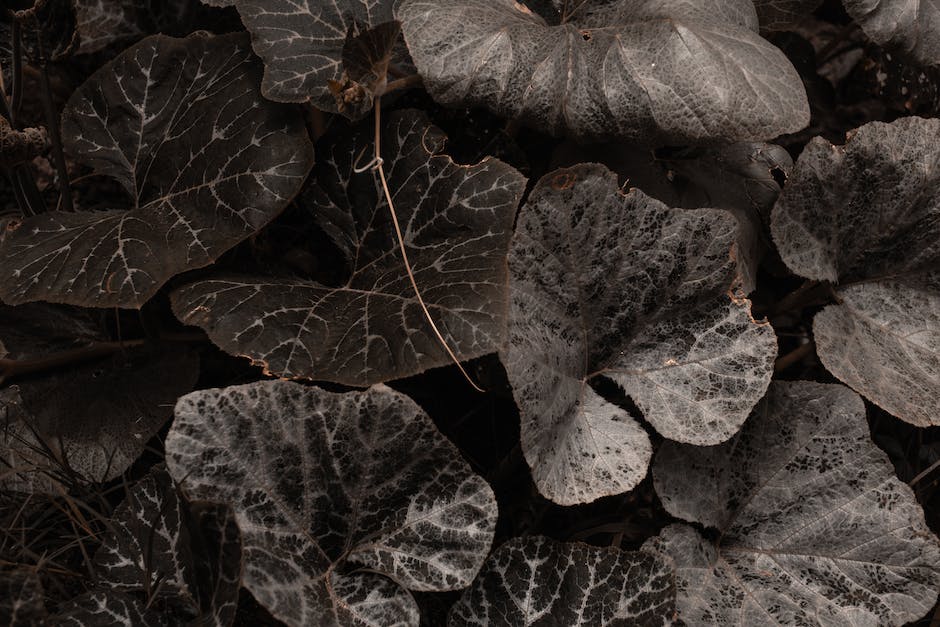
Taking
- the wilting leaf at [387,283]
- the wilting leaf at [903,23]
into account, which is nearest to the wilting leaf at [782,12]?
the wilting leaf at [903,23]

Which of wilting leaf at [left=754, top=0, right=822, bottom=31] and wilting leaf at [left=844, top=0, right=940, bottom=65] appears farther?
wilting leaf at [left=754, top=0, right=822, bottom=31]

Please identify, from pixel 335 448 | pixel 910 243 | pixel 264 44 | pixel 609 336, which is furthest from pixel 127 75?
pixel 910 243

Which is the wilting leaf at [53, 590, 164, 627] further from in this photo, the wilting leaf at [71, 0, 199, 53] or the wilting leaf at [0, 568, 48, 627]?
the wilting leaf at [71, 0, 199, 53]

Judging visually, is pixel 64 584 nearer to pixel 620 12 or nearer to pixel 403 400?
pixel 403 400

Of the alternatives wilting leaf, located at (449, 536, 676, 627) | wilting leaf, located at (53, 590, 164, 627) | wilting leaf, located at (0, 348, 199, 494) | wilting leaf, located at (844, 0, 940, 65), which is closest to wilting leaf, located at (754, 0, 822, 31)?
wilting leaf, located at (844, 0, 940, 65)

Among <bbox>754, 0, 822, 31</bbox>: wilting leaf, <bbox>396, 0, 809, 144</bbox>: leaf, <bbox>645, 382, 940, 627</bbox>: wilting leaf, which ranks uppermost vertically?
<bbox>396, 0, 809, 144</bbox>: leaf

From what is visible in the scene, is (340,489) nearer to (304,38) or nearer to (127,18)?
(304,38)

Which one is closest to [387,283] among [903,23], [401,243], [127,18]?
[401,243]
